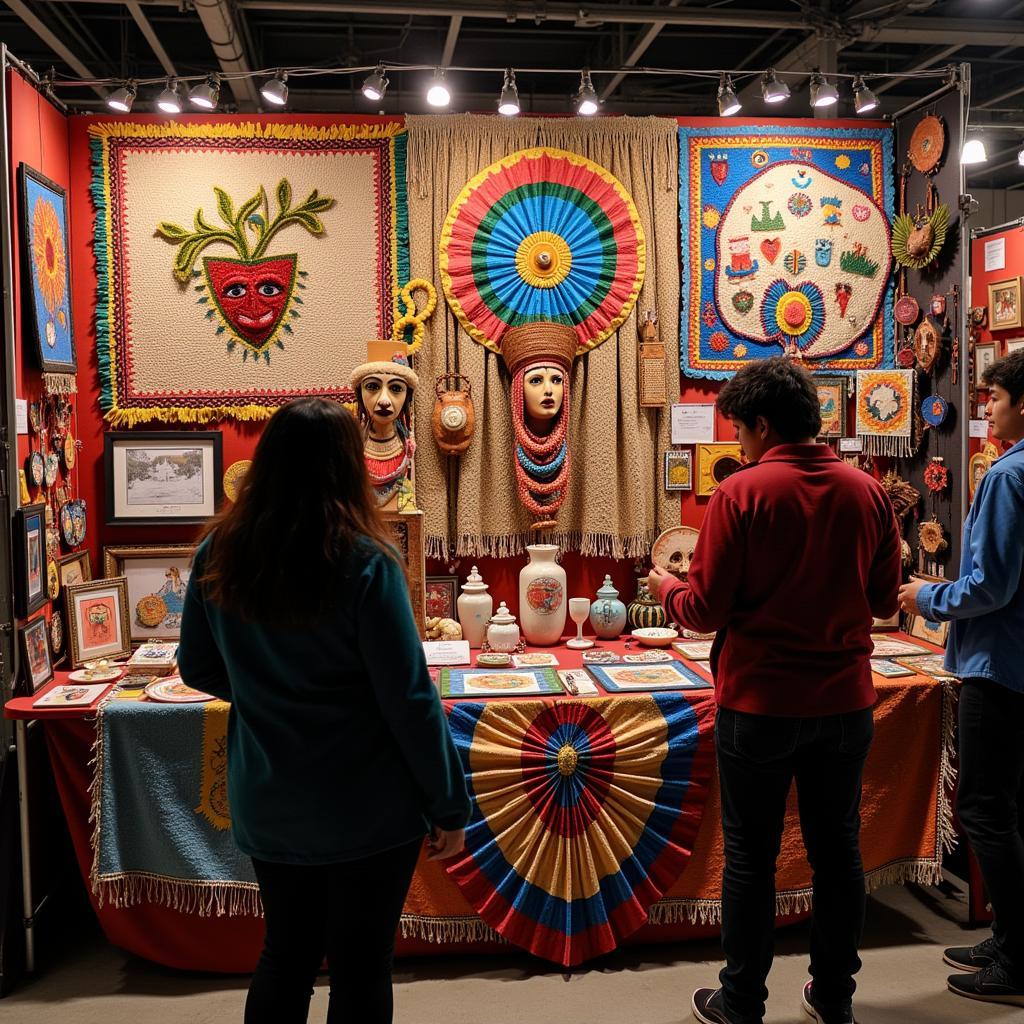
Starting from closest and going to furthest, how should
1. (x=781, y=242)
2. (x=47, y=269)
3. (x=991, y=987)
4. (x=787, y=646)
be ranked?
(x=787, y=646), (x=991, y=987), (x=47, y=269), (x=781, y=242)

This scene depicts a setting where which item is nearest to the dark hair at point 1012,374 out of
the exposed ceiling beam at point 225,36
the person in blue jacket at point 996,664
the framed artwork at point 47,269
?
the person in blue jacket at point 996,664

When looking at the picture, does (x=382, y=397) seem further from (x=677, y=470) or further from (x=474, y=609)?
(x=677, y=470)

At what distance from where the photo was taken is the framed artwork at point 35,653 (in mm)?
2791

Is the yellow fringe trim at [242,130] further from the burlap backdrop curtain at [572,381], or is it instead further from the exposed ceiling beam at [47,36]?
the exposed ceiling beam at [47,36]

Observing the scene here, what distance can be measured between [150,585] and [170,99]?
1631mm

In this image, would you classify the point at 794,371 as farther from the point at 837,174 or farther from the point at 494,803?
the point at 837,174

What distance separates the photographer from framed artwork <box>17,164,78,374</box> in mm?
2900

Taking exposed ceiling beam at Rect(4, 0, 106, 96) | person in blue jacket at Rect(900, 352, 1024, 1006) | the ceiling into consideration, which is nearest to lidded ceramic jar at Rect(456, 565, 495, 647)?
person in blue jacket at Rect(900, 352, 1024, 1006)

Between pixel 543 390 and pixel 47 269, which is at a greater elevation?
pixel 47 269

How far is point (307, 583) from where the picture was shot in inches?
60.3

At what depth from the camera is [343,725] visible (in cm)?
158

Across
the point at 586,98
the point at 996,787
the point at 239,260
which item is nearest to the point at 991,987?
the point at 996,787

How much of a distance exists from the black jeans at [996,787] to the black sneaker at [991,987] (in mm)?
88

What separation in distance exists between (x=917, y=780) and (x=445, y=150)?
2607mm
